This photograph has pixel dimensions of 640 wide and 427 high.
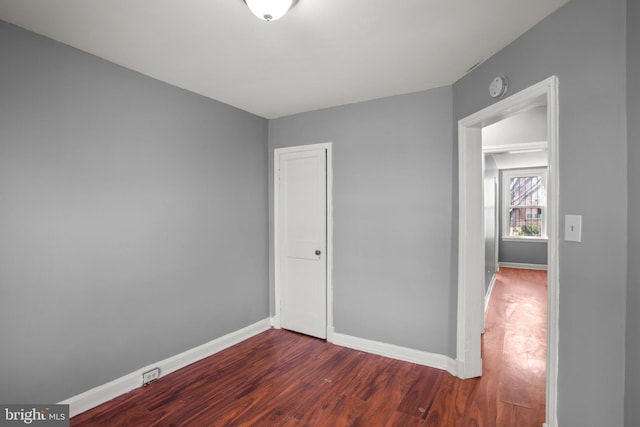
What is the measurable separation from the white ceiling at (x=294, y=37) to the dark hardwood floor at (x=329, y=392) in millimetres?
2600

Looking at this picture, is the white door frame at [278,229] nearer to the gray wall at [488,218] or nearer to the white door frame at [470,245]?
the white door frame at [470,245]

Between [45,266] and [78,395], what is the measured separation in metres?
0.96

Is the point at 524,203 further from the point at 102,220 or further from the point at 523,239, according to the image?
the point at 102,220

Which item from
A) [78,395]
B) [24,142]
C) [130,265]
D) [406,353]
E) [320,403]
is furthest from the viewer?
[406,353]

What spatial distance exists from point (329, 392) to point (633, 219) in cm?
224

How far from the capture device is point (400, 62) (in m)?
2.39

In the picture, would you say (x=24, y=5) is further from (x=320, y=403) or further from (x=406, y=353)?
(x=406, y=353)

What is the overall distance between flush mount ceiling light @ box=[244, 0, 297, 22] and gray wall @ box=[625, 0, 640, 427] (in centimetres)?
160

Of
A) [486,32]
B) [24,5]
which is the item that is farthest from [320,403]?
[24,5]

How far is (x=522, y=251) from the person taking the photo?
7.78m

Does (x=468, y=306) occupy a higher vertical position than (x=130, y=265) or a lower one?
lower

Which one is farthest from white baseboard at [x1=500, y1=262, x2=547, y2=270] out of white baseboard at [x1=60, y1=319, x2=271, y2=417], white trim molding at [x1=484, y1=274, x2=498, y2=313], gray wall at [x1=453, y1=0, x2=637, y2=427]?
gray wall at [x1=453, y1=0, x2=637, y2=427]

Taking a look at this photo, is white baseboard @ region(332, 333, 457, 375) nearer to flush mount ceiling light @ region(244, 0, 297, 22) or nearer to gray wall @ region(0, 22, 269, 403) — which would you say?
gray wall @ region(0, 22, 269, 403)

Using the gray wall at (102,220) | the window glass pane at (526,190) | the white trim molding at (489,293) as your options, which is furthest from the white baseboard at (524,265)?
the gray wall at (102,220)
